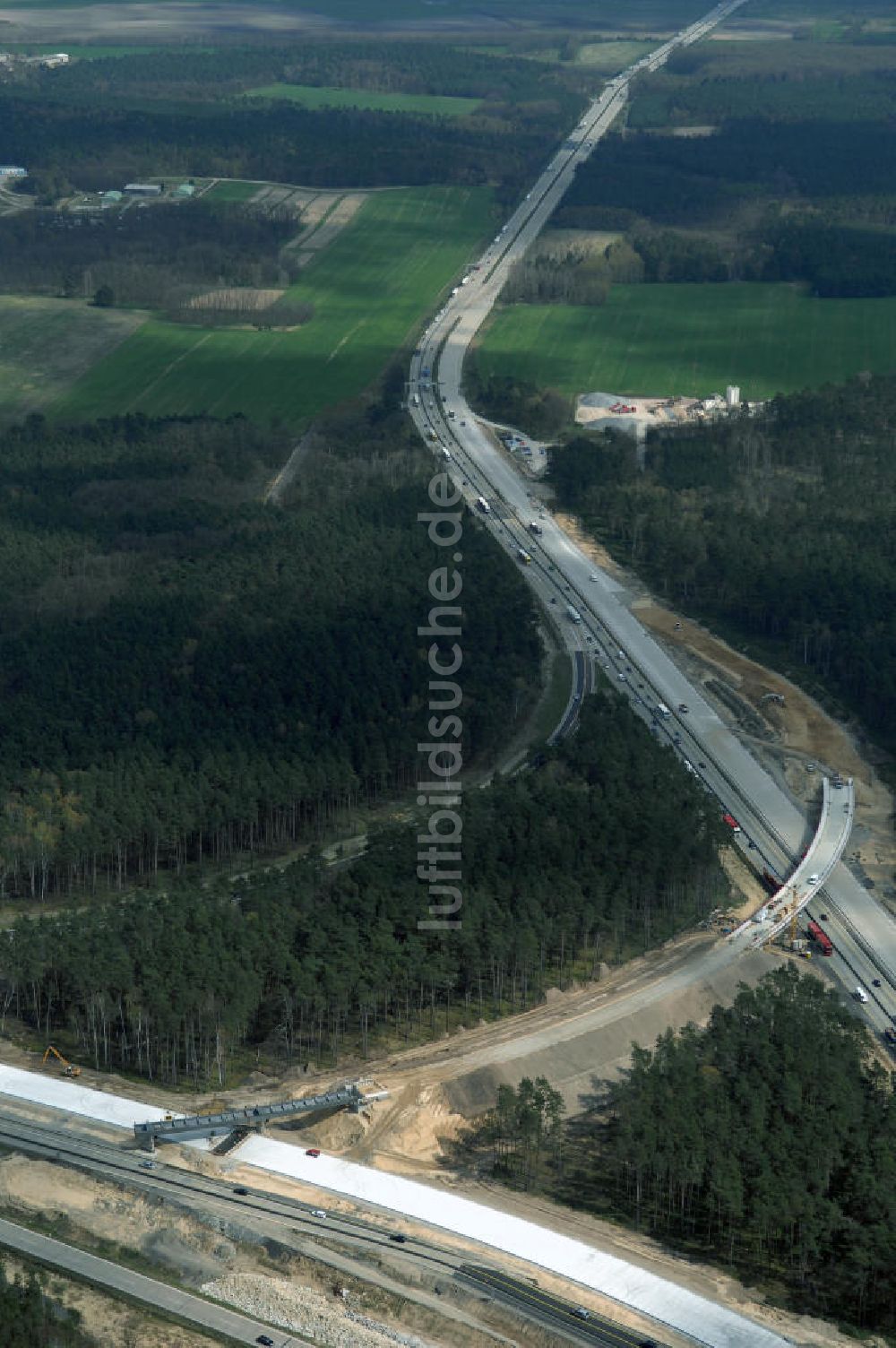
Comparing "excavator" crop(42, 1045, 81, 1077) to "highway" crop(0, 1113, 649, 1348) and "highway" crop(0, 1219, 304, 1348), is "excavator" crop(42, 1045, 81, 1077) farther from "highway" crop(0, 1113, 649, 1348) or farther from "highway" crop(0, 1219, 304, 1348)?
"highway" crop(0, 1219, 304, 1348)

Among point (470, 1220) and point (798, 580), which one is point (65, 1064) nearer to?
point (470, 1220)

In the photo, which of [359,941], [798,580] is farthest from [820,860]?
[798,580]

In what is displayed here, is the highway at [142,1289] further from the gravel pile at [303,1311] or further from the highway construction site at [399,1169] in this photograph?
the highway construction site at [399,1169]

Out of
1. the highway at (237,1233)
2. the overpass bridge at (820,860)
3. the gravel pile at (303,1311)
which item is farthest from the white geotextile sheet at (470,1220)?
the overpass bridge at (820,860)

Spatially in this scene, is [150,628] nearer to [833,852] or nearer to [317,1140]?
[833,852]

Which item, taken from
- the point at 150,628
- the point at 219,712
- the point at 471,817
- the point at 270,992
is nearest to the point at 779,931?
the point at 471,817

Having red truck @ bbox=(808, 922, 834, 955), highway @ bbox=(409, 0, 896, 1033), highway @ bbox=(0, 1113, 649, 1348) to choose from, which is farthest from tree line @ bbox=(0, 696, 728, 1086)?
highway @ bbox=(0, 1113, 649, 1348)
